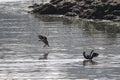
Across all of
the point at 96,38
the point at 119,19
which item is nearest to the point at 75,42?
the point at 96,38

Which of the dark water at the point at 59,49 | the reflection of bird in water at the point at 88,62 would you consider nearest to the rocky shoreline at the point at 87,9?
the dark water at the point at 59,49

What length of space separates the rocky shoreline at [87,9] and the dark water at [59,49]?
6.00 feet

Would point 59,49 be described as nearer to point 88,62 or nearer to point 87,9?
point 88,62

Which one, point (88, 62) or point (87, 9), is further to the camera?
point (87, 9)

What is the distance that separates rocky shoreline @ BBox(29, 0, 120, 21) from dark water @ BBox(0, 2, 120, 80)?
1828 mm

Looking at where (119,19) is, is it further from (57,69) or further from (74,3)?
(57,69)

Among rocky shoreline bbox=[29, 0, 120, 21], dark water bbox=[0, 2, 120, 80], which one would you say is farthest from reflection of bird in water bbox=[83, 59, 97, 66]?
rocky shoreline bbox=[29, 0, 120, 21]

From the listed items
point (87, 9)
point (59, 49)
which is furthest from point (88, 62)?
point (87, 9)

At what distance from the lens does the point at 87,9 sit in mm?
54281

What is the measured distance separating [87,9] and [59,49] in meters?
22.7

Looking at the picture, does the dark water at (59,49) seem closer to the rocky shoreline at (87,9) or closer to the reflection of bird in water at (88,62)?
the reflection of bird in water at (88,62)

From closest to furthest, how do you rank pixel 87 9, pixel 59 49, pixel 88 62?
1. pixel 88 62
2. pixel 59 49
3. pixel 87 9

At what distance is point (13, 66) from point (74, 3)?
3535 centimetres

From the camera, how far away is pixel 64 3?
60844mm
